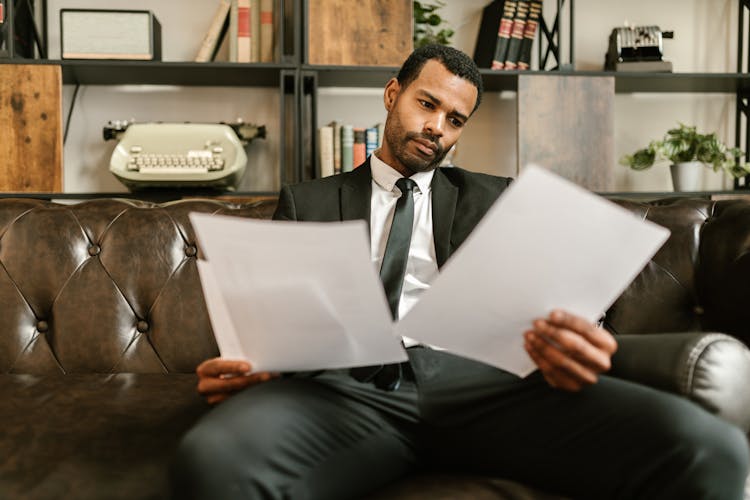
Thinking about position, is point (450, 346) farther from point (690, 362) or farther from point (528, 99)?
point (528, 99)

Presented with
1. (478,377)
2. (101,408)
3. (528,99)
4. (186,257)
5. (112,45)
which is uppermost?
(112,45)

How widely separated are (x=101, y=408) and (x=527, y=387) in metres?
0.79

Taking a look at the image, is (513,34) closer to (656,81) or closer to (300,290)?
(656,81)

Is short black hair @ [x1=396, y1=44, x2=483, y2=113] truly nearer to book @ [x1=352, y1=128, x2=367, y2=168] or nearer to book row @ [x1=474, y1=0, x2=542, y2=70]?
book @ [x1=352, y1=128, x2=367, y2=168]

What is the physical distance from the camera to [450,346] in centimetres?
93

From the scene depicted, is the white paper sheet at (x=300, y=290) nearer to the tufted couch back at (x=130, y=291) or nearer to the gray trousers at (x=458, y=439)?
the gray trousers at (x=458, y=439)

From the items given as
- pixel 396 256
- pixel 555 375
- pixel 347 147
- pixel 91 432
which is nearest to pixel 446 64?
pixel 396 256

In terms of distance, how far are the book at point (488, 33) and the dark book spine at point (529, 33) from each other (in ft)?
0.36

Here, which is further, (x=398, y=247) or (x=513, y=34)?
(x=513, y=34)

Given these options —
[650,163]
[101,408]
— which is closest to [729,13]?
[650,163]

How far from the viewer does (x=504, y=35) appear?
2.60 m

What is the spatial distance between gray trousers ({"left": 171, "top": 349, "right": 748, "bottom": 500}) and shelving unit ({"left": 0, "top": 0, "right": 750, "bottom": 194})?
1.50m

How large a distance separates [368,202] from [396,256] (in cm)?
18

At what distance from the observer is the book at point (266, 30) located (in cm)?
249
